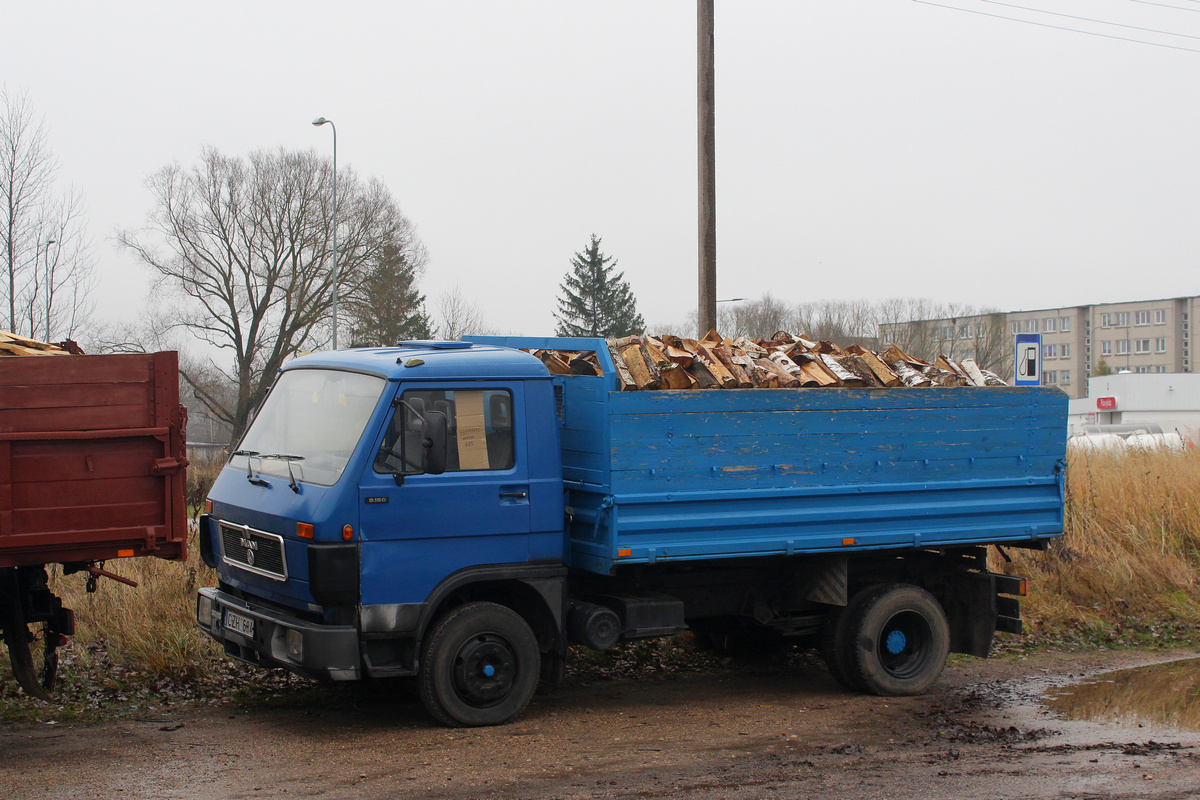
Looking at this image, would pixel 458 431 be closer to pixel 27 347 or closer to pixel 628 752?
pixel 628 752

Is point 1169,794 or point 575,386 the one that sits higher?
point 575,386

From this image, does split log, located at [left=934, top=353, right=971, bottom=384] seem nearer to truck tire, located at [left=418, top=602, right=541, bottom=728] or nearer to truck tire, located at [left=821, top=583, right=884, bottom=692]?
truck tire, located at [left=821, top=583, right=884, bottom=692]

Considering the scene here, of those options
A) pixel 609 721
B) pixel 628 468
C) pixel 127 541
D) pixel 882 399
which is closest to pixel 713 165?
pixel 882 399

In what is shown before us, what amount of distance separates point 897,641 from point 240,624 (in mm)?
4539

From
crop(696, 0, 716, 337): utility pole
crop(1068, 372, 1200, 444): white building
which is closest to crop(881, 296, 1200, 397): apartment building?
crop(1068, 372, 1200, 444): white building

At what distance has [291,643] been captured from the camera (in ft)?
20.1

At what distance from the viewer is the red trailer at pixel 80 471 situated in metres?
5.68

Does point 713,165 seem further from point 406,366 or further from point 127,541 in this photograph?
point 127,541

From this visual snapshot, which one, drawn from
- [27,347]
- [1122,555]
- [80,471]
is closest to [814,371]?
[80,471]

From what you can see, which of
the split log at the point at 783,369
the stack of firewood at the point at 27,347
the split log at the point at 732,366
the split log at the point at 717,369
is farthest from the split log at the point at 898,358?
the stack of firewood at the point at 27,347

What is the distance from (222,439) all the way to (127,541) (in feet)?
140

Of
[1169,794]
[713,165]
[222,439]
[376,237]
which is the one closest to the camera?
[1169,794]

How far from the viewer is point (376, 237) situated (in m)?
40.1

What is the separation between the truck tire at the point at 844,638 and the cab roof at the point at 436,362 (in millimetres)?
2851
